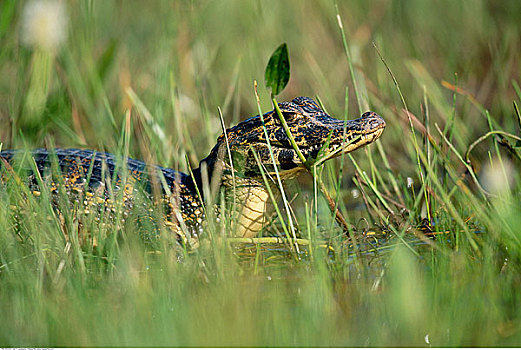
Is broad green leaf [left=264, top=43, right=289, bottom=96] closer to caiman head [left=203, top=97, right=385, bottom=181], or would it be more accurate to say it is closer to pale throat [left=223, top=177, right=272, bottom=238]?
caiman head [left=203, top=97, right=385, bottom=181]

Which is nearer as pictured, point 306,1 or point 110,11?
point 110,11

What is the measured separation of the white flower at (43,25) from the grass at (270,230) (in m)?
0.06

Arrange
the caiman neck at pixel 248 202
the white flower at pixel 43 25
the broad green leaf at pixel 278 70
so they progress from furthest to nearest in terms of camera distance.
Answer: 1. the white flower at pixel 43 25
2. the caiman neck at pixel 248 202
3. the broad green leaf at pixel 278 70

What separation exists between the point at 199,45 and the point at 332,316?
139 inches

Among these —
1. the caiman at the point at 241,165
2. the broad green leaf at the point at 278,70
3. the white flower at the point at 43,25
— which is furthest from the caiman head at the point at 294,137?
the white flower at the point at 43,25

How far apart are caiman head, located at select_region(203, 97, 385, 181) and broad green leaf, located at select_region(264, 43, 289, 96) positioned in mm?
449

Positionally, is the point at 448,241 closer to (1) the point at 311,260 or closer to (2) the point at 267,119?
(1) the point at 311,260

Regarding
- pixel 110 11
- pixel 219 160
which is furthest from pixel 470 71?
pixel 110 11

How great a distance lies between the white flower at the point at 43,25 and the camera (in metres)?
4.36

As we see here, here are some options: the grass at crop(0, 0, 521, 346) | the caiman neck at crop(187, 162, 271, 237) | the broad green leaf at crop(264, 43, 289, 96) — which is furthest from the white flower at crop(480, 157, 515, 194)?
the caiman neck at crop(187, 162, 271, 237)

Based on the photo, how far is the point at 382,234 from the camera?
2945 millimetres

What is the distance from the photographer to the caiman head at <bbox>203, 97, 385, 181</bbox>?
9.64 feet

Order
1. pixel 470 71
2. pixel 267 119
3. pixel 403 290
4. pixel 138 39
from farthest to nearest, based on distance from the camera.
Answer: pixel 138 39 → pixel 470 71 → pixel 267 119 → pixel 403 290

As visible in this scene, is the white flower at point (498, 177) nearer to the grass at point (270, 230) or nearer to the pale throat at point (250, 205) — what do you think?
the grass at point (270, 230)
